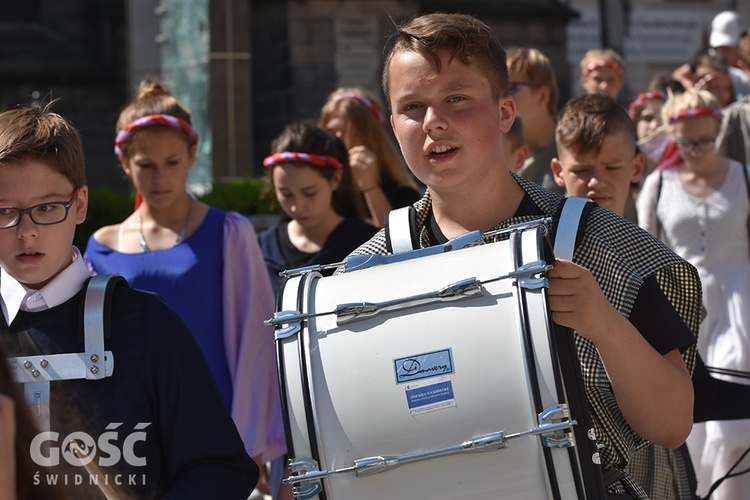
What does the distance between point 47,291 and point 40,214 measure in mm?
182

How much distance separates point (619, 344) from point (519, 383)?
33 cm

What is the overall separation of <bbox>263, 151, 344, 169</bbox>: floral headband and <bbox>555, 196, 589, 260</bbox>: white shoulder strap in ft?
9.57

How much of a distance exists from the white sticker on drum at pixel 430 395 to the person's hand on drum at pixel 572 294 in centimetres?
26

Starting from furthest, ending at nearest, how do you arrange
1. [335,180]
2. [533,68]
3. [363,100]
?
1. [363,100]
2. [533,68]
3. [335,180]

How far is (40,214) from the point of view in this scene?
283cm

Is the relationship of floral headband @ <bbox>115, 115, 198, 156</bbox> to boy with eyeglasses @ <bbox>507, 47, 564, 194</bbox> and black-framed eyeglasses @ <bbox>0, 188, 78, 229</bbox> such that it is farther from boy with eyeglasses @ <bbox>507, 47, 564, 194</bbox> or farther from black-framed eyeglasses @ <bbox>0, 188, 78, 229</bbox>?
black-framed eyeglasses @ <bbox>0, 188, 78, 229</bbox>

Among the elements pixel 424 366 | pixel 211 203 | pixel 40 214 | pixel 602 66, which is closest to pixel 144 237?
pixel 40 214

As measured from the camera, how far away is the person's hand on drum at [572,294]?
2.39 m

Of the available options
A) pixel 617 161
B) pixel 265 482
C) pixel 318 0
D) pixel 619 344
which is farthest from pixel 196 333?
pixel 318 0

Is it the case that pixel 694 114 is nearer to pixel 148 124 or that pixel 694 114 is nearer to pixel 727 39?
pixel 148 124

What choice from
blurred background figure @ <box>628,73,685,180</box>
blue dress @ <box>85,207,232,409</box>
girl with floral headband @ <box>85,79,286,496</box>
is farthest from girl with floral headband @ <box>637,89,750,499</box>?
blue dress @ <box>85,207,232,409</box>

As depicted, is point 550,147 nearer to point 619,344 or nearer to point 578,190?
point 578,190

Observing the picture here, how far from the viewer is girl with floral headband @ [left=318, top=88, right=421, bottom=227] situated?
6.21m

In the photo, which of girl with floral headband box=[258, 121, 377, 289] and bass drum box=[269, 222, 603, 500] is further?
girl with floral headband box=[258, 121, 377, 289]
